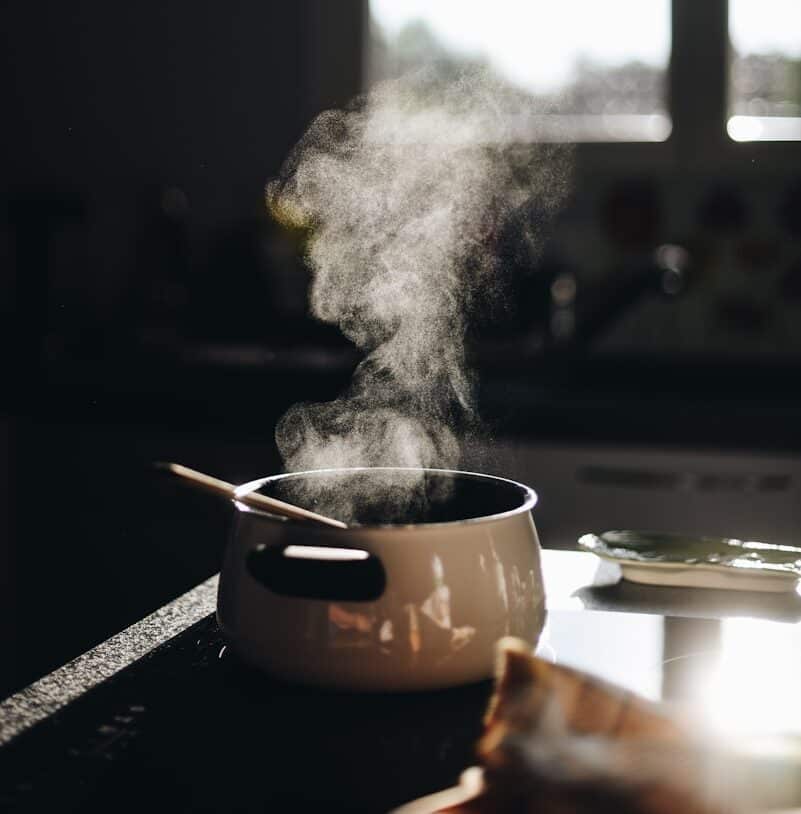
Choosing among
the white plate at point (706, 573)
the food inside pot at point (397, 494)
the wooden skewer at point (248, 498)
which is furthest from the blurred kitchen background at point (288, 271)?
the wooden skewer at point (248, 498)

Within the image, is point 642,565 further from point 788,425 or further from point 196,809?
point 788,425

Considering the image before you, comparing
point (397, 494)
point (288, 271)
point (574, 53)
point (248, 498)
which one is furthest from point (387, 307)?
point (574, 53)

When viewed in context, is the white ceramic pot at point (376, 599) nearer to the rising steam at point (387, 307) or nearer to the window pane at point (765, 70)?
Answer: the rising steam at point (387, 307)

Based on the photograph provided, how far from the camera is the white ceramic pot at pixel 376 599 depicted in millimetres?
487

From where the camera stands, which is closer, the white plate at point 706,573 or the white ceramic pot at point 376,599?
the white ceramic pot at point 376,599

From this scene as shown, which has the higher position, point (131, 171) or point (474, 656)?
point (131, 171)

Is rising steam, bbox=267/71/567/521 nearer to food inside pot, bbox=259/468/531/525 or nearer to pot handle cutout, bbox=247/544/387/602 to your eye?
food inside pot, bbox=259/468/531/525

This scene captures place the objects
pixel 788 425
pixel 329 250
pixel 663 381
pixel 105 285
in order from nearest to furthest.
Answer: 1. pixel 329 250
2. pixel 788 425
3. pixel 663 381
4. pixel 105 285

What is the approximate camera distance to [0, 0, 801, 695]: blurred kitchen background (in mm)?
1868

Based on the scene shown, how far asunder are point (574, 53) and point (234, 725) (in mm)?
2380

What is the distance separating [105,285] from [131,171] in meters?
0.31

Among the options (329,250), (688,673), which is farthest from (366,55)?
(688,673)

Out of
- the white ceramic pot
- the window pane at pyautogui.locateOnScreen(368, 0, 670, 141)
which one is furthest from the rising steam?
the window pane at pyautogui.locateOnScreen(368, 0, 670, 141)

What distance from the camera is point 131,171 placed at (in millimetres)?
2697
